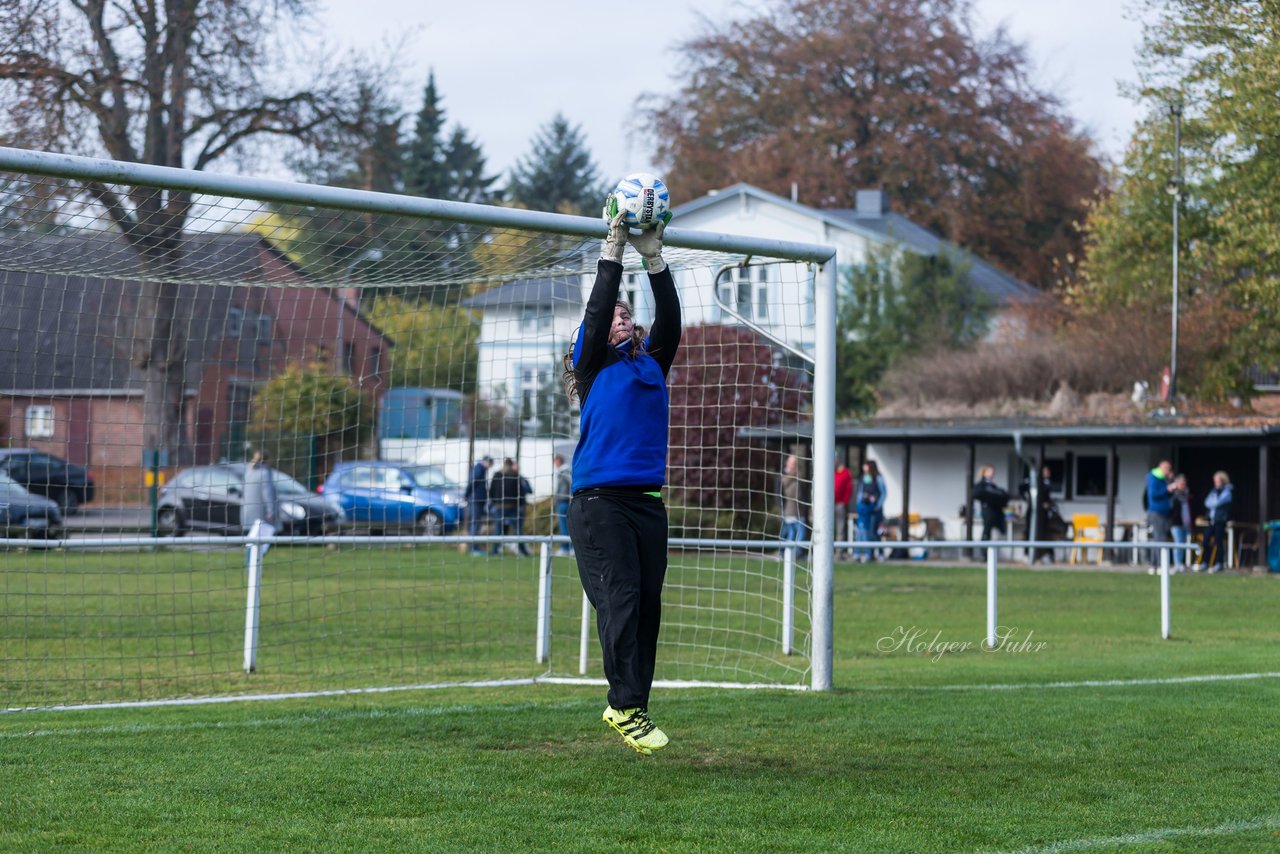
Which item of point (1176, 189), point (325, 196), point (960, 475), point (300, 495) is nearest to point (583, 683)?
point (325, 196)

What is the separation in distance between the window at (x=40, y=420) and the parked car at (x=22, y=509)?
27.9 inches

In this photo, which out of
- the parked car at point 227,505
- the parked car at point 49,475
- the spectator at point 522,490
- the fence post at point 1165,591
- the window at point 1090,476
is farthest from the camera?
the window at point 1090,476

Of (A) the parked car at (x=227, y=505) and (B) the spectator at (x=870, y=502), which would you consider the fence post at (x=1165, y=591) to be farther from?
(B) the spectator at (x=870, y=502)

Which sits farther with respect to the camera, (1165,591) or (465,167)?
(465,167)


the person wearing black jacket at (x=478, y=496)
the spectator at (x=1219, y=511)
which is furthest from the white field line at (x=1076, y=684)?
the spectator at (x=1219, y=511)

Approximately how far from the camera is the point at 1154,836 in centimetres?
516

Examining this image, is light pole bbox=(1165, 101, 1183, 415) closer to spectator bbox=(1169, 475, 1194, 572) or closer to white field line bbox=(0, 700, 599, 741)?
spectator bbox=(1169, 475, 1194, 572)

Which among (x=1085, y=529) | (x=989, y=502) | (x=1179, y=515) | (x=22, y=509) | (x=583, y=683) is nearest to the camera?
(x=583, y=683)

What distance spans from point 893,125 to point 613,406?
49512 millimetres

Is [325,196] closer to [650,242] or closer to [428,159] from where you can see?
[650,242]

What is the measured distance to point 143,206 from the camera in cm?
832

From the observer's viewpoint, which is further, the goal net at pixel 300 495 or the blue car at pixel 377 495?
the blue car at pixel 377 495

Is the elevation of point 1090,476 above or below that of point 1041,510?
above

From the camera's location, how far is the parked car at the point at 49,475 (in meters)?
12.9
